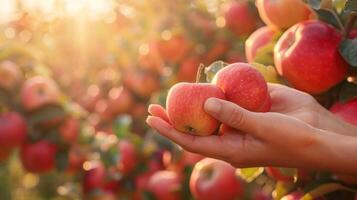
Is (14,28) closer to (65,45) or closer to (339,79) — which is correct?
(65,45)

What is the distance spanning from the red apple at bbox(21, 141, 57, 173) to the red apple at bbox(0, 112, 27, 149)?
0.19ft

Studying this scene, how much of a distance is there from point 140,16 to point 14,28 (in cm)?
72

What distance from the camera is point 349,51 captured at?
4.05 feet

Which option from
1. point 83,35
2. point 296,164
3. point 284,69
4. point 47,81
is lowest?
point 296,164

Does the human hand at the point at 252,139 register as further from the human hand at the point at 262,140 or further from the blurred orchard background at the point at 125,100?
the blurred orchard background at the point at 125,100

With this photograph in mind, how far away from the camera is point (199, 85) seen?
112cm

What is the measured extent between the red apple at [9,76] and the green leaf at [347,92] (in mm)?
1169

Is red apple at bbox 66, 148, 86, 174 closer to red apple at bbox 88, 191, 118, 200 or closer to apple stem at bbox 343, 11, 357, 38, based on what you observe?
red apple at bbox 88, 191, 118, 200

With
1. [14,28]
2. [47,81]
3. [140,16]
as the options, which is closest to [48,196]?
[14,28]

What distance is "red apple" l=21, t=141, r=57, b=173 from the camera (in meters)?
2.13

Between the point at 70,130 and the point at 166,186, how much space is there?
42 centimetres

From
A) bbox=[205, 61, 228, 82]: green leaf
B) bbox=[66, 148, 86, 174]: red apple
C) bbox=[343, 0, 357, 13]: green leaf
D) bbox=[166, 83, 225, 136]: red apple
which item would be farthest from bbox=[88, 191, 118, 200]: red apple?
bbox=[343, 0, 357, 13]: green leaf

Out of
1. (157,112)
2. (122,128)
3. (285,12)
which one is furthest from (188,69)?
(157,112)

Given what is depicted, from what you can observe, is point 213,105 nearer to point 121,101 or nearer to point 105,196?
point 105,196
